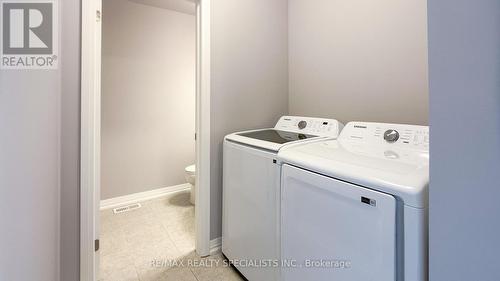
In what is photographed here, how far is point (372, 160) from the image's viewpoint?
0.99 metres

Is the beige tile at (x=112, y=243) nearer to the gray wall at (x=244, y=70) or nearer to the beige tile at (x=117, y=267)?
the beige tile at (x=117, y=267)

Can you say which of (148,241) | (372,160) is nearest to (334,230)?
(372,160)

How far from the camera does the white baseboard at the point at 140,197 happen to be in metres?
2.71

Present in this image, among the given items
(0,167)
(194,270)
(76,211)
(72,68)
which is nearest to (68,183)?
(76,211)

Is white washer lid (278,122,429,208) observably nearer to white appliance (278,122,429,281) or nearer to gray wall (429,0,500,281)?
white appliance (278,122,429,281)

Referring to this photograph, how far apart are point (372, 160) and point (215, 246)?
1.43 m

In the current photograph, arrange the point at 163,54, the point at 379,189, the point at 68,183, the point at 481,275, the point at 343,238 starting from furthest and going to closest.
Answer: the point at 163,54
the point at 68,183
the point at 343,238
the point at 379,189
the point at 481,275

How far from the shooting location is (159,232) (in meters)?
2.16

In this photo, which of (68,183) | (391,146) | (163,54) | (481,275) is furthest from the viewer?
(163,54)

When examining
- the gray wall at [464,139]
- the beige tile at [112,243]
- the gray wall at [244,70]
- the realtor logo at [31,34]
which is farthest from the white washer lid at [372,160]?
the beige tile at [112,243]

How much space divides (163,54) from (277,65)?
1.64m

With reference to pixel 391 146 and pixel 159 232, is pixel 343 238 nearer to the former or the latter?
pixel 391 146

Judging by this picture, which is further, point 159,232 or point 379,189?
point 159,232

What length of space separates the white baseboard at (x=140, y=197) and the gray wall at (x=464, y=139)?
3015 mm
